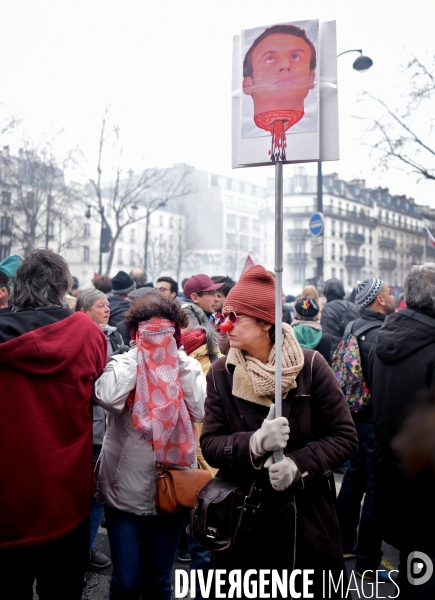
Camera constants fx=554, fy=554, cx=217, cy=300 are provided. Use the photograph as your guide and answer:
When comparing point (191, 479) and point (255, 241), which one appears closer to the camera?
point (191, 479)

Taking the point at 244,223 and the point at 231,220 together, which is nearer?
the point at 231,220

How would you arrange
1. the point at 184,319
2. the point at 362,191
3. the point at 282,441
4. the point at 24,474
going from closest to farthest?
the point at 282,441 < the point at 24,474 < the point at 184,319 < the point at 362,191

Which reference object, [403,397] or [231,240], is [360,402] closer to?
[403,397]

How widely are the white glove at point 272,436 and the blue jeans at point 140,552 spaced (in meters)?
1.03

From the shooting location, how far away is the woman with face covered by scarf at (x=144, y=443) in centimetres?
293

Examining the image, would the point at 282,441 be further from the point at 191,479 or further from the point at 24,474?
the point at 24,474

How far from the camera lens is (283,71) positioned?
2.41 meters

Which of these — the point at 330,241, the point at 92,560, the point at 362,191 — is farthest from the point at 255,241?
the point at 92,560

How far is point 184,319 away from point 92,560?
95.0 inches

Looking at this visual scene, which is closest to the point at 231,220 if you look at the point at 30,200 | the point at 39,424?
the point at 30,200

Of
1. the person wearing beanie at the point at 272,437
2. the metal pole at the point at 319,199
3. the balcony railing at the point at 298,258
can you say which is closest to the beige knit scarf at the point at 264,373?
the person wearing beanie at the point at 272,437

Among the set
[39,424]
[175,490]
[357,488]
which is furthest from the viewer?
[357,488]

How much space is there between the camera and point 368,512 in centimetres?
412

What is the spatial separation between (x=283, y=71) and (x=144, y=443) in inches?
79.3
